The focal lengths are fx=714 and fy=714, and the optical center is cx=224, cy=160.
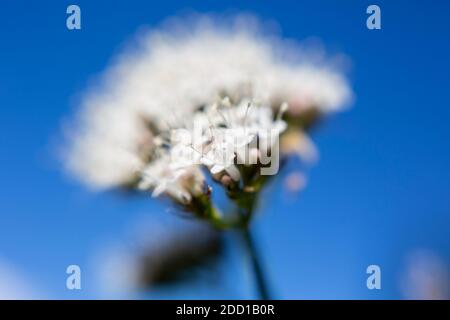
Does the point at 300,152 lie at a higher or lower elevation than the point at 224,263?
higher

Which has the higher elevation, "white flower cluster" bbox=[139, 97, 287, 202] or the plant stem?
"white flower cluster" bbox=[139, 97, 287, 202]

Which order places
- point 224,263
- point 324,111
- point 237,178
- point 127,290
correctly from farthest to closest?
point 127,290 < point 324,111 < point 224,263 < point 237,178

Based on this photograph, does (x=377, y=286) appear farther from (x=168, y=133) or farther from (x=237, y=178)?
(x=168, y=133)

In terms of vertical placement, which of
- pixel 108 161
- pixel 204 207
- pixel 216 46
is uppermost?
pixel 216 46

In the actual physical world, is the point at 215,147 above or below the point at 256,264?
above

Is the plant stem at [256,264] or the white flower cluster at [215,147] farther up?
the white flower cluster at [215,147]
